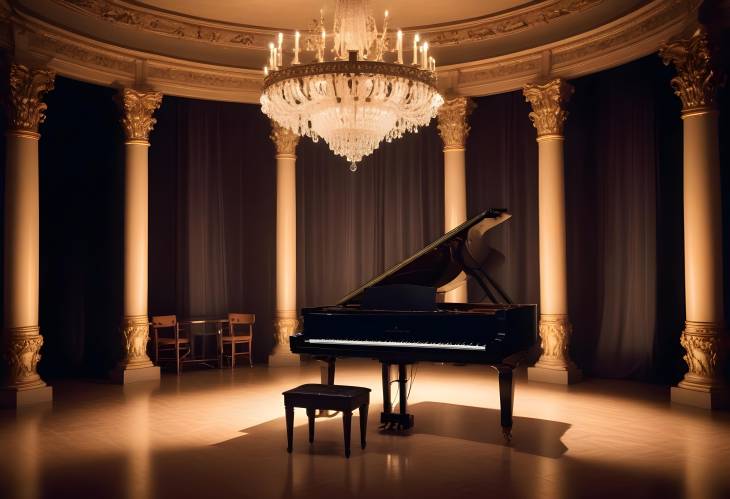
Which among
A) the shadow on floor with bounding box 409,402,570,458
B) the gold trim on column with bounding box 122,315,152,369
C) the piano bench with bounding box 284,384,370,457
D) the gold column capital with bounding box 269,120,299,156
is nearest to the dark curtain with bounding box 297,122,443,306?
the gold column capital with bounding box 269,120,299,156

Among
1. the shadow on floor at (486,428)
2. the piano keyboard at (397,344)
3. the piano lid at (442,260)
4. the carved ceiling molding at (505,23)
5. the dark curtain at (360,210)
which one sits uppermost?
the carved ceiling molding at (505,23)

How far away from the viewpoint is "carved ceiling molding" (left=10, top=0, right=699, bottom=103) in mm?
7156

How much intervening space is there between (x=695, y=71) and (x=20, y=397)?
7.45 metres

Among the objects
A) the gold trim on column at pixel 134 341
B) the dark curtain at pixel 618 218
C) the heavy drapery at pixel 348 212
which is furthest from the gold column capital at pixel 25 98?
the dark curtain at pixel 618 218

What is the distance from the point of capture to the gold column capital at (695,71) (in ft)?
21.4

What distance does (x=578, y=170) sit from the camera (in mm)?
9266

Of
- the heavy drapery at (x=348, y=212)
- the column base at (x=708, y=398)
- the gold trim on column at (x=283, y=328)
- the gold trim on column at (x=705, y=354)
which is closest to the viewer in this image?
the column base at (x=708, y=398)

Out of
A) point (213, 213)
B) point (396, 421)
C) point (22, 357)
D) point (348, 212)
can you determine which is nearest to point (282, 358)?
point (213, 213)

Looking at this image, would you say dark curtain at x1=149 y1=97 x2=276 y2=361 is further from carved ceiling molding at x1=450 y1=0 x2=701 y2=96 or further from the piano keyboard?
the piano keyboard

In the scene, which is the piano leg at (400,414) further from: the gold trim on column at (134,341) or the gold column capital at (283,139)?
the gold column capital at (283,139)

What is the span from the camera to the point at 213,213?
33.9ft

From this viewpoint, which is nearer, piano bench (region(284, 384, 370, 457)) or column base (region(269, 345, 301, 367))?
piano bench (region(284, 384, 370, 457))

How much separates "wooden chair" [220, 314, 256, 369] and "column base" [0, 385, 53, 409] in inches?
110

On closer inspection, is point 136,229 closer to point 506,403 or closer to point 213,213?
point 213,213
